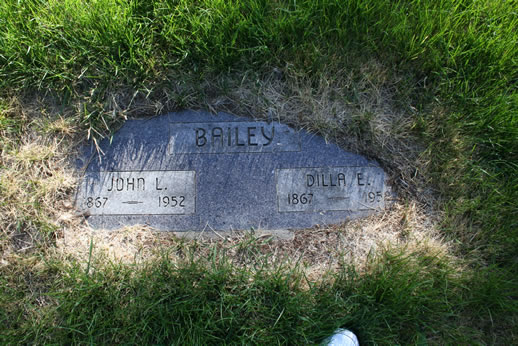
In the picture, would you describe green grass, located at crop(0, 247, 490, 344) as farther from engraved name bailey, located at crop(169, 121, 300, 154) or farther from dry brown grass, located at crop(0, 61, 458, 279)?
engraved name bailey, located at crop(169, 121, 300, 154)

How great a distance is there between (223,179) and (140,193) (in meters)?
0.50

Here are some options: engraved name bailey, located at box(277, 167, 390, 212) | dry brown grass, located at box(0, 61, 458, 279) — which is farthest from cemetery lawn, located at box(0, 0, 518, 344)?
engraved name bailey, located at box(277, 167, 390, 212)

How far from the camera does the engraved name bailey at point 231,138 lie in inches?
82.3

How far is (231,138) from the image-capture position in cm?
210

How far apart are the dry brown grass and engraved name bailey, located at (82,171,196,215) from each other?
4.9 inches

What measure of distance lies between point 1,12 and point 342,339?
2734mm

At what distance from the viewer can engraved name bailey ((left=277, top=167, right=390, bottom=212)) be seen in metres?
2.04

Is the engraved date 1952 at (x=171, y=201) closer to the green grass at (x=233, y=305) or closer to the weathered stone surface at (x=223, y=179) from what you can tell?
the weathered stone surface at (x=223, y=179)

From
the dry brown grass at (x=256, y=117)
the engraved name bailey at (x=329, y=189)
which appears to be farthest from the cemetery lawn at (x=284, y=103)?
the engraved name bailey at (x=329, y=189)

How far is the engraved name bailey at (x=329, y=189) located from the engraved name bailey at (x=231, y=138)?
18cm

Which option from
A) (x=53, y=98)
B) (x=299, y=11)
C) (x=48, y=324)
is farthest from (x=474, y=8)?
(x=48, y=324)

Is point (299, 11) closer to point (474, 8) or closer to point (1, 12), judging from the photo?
point (474, 8)

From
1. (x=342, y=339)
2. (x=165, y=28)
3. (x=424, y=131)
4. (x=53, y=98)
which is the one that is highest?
(x=165, y=28)

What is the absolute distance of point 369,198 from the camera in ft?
6.75
